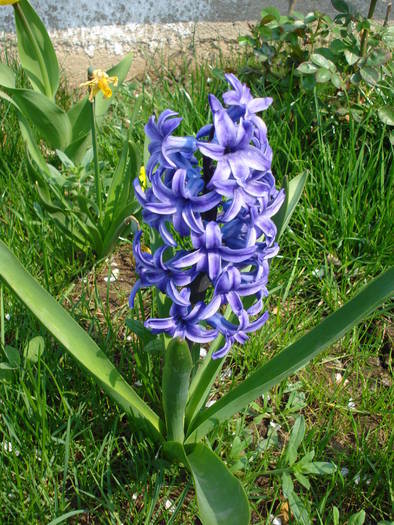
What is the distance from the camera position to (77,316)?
70.6 inches

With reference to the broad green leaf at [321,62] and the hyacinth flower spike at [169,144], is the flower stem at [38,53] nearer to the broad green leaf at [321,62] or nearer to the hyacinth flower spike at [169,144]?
the broad green leaf at [321,62]

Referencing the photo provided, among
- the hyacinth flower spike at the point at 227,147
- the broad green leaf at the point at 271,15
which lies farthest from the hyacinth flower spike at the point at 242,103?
the broad green leaf at the point at 271,15

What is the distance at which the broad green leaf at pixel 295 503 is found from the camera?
1393 mm

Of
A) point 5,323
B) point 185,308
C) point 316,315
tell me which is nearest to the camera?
point 185,308

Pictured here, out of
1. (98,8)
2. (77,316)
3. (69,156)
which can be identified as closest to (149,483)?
(77,316)

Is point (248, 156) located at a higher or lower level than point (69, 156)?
higher

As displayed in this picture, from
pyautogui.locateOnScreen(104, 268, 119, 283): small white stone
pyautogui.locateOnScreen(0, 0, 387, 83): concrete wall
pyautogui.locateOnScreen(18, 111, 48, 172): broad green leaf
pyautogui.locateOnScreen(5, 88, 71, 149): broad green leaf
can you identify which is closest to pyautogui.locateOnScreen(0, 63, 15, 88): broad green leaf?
pyautogui.locateOnScreen(5, 88, 71, 149): broad green leaf

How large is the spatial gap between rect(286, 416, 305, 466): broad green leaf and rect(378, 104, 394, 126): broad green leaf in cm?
116

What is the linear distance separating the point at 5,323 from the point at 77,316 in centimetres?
20

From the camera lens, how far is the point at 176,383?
1.23 m

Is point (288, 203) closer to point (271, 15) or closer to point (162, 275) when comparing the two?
point (162, 275)

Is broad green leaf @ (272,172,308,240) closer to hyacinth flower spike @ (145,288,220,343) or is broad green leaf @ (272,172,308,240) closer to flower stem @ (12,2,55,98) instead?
hyacinth flower spike @ (145,288,220,343)

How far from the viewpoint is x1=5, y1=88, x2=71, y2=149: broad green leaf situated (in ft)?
6.68

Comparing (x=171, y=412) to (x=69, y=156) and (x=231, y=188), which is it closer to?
(x=231, y=188)
